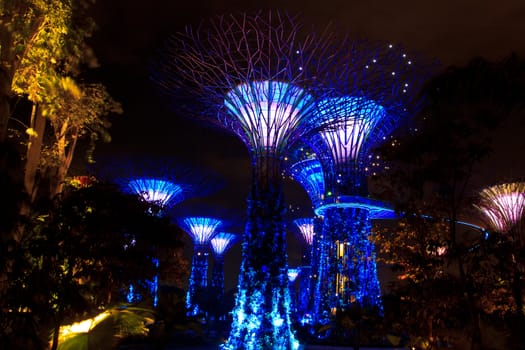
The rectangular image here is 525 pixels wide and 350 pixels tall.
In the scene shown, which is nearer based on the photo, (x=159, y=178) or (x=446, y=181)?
(x=446, y=181)

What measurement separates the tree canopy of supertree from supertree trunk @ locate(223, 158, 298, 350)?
17.3m

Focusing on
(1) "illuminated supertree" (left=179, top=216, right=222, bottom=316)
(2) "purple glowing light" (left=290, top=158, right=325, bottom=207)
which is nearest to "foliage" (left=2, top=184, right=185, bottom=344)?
(2) "purple glowing light" (left=290, top=158, right=325, bottom=207)

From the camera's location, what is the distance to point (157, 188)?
36.6 m

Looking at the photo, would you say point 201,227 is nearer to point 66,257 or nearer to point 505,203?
point 505,203

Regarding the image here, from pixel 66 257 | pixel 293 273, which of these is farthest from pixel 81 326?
pixel 293 273

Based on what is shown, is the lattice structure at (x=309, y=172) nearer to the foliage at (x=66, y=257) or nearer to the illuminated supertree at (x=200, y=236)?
the illuminated supertree at (x=200, y=236)

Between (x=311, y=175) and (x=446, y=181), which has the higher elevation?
(x=311, y=175)

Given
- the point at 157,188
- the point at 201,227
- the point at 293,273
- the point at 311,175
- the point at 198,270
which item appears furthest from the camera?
the point at 293,273

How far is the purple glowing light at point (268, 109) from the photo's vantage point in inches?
712

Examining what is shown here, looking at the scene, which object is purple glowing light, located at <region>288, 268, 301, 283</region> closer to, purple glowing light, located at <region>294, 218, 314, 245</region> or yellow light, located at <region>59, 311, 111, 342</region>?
purple glowing light, located at <region>294, 218, 314, 245</region>

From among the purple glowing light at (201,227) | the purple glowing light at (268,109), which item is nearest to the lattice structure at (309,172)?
the purple glowing light at (268,109)

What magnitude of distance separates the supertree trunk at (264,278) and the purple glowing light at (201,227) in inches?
1340

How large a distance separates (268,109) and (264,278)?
6.16 metres

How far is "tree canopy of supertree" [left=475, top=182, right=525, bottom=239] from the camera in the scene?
95.8ft
